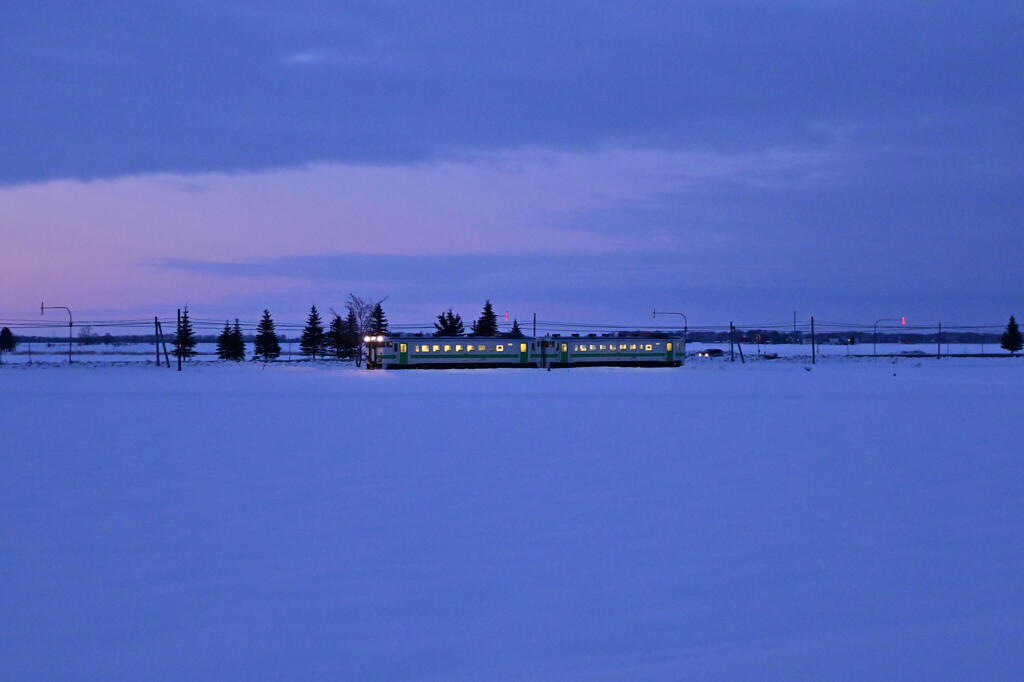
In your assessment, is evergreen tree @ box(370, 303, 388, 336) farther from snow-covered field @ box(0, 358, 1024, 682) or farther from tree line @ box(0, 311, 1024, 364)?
snow-covered field @ box(0, 358, 1024, 682)

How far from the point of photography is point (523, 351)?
5253cm

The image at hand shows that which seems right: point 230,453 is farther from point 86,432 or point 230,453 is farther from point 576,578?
point 576,578

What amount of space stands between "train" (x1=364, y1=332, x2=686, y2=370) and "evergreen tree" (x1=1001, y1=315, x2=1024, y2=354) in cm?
4365

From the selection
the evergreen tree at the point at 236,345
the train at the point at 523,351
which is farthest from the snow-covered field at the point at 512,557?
the evergreen tree at the point at 236,345

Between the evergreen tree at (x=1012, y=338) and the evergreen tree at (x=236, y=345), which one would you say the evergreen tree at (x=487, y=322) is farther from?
the evergreen tree at (x=1012, y=338)

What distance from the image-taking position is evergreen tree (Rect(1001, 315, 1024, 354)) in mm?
79312

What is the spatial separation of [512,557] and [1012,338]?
88.5 metres

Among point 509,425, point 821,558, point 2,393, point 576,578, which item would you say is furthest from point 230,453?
point 2,393

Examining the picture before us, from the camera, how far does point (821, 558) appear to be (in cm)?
617

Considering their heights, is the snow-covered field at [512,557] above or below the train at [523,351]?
below

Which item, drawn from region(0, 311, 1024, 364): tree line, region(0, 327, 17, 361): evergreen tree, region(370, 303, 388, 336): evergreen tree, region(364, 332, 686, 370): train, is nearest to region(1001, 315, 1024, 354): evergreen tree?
region(0, 311, 1024, 364): tree line

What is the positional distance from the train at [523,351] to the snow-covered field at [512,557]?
120 feet

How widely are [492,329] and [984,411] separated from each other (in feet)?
199

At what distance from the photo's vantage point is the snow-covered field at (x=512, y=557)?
4.50m
